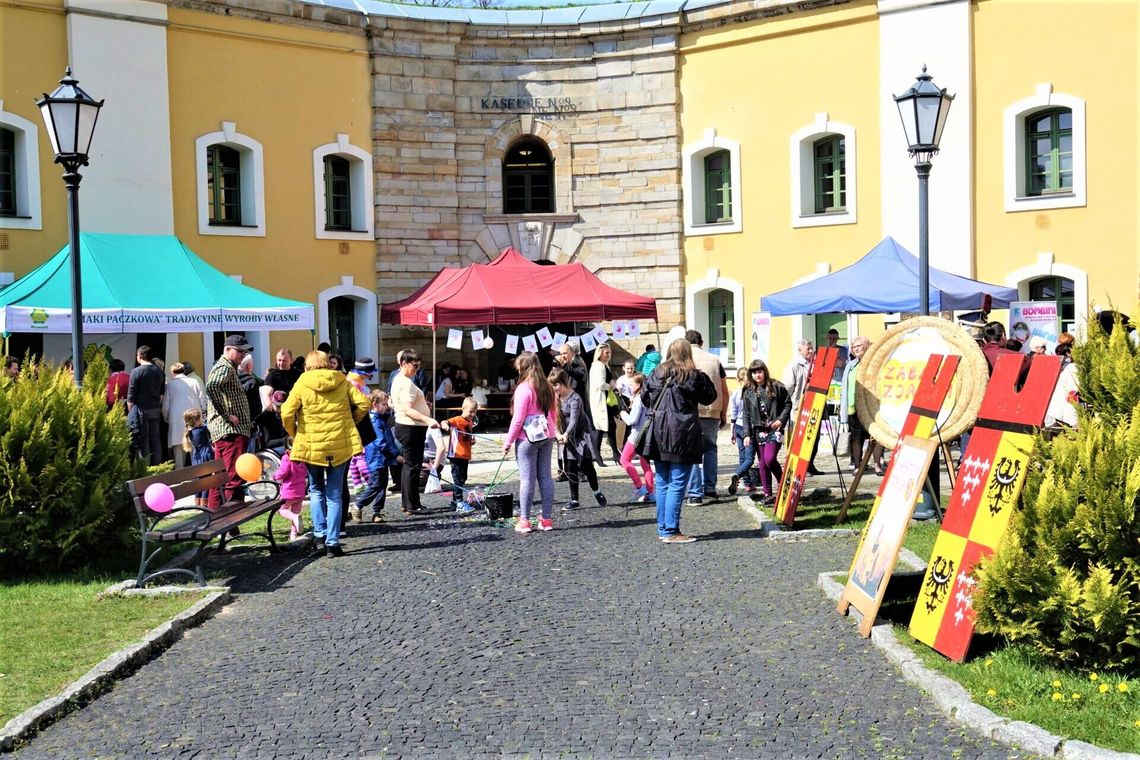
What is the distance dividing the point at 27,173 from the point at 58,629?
13352 millimetres

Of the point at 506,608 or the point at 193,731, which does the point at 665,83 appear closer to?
the point at 506,608

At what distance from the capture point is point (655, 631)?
794 centimetres

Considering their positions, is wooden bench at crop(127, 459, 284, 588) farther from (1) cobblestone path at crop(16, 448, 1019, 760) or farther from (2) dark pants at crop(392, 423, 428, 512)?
(2) dark pants at crop(392, 423, 428, 512)

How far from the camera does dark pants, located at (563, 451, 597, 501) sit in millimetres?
13859

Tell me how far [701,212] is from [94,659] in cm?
1772

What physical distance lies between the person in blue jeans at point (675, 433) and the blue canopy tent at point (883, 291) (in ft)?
20.1

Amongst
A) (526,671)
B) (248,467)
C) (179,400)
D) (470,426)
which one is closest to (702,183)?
(470,426)

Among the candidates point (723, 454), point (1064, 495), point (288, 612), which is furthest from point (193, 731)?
point (723, 454)

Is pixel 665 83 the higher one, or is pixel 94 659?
pixel 665 83

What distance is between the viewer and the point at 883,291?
1698cm

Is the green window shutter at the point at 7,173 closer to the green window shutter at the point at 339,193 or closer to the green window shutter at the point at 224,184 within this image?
the green window shutter at the point at 224,184

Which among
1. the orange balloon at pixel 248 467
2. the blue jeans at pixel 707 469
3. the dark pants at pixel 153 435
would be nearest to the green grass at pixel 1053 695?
the orange balloon at pixel 248 467

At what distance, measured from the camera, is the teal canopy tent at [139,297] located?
16.6m

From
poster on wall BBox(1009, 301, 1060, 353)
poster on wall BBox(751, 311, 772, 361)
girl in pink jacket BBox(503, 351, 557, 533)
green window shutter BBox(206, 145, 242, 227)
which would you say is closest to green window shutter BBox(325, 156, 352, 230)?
green window shutter BBox(206, 145, 242, 227)
